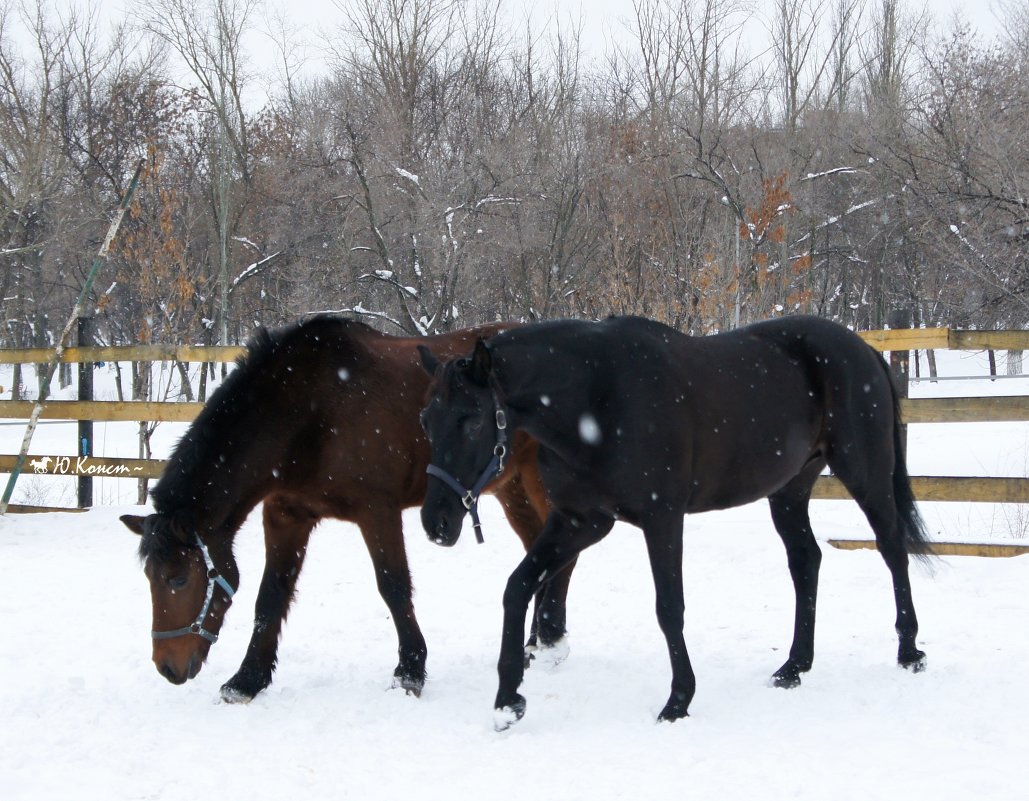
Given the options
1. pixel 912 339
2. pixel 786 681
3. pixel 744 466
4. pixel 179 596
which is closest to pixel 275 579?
pixel 179 596

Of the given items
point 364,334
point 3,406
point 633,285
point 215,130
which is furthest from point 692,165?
point 364,334

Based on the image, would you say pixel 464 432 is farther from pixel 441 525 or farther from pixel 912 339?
pixel 912 339

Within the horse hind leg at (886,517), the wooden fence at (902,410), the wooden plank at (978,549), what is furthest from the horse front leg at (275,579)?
the wooden plank at (978,549)

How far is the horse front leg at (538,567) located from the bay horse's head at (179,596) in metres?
1.20

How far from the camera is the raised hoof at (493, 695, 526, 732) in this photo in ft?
11.7

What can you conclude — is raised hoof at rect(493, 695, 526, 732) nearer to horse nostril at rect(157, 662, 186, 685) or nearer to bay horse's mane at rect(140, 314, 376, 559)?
horse nostril at rect(157, 662, 186, 685)

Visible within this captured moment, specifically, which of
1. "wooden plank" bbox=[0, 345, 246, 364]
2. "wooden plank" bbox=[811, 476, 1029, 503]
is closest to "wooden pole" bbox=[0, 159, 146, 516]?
"wooden plank" bbox=[0, 345, 246, 364]

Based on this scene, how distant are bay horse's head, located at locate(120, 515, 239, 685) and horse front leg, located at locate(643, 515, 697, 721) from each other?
5.89 ft

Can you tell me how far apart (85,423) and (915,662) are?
7.97m

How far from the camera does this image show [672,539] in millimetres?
3676

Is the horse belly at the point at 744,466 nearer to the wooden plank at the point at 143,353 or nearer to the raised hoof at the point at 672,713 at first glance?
the raised hoof at the point at 672,713

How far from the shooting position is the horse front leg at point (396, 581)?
13.6ft

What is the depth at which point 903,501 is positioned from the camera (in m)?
4.63

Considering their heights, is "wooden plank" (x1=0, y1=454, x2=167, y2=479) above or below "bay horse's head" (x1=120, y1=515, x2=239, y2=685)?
above
